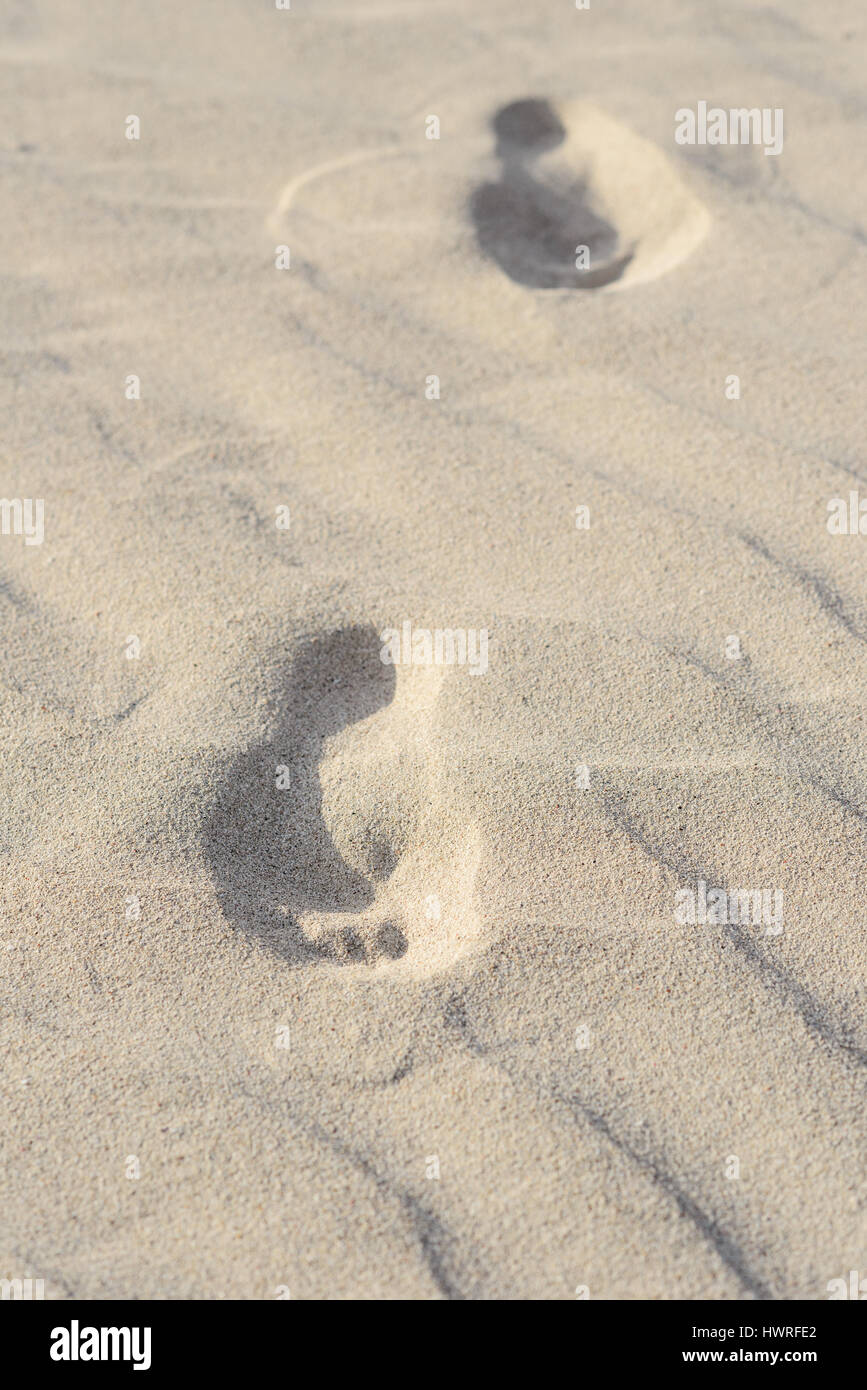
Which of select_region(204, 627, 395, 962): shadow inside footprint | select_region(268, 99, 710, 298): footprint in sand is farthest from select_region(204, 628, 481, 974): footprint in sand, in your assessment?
select_region(268, 99, 710, 298): footprint in sand

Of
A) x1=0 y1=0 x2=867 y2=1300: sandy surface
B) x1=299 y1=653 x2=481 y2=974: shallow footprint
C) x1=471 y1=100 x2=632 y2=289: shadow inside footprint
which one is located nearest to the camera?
x1=0 y1=0 x2=867 y2=1300: sandy surface

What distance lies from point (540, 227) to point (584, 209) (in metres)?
0.11

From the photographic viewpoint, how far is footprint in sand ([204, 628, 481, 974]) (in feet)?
5.48

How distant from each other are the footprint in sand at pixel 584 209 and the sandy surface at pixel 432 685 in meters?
0.01

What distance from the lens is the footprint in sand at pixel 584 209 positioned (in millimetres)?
2617

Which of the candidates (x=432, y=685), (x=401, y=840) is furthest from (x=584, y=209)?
(x=401, y=840)

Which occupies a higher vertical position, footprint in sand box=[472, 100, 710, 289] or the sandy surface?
footprint in sand box=[472, 100, 710, 289]

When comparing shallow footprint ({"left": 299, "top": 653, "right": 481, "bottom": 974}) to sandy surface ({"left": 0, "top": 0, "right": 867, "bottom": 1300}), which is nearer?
sandy surface ({"left": 0, "top": 0, "right": 867, "bottom": 1300})

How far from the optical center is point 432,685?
75.1 inches

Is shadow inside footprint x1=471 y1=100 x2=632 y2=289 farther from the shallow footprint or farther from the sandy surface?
the shallow footprint

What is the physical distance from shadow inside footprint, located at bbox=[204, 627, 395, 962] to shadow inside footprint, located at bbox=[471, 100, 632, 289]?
41.7 inches

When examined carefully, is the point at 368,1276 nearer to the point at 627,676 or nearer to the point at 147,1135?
the point at 147,1135

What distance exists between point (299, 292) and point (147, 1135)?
Answer: 1.68 m

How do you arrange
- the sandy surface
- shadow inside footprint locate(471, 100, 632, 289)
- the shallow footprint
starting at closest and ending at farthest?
the sandy surface, the shallow footprint, shadow inside footprint locate(471, 100, 632, 289)
